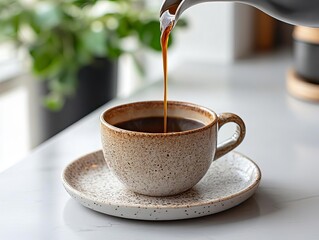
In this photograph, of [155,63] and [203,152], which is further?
[155,63]

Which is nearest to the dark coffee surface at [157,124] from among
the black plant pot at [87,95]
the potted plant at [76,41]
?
the potted plant at [76,41]

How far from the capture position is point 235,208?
0.76m

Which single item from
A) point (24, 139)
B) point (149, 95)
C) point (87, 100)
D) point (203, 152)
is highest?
point (203, 152)

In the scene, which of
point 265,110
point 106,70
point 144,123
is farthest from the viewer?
point 106,70

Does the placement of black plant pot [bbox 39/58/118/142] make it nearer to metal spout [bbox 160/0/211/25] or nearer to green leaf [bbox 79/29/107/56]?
green leaf [bbox 79/29/107/56]

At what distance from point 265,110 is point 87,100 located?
585 millimetres

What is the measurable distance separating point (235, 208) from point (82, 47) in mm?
801

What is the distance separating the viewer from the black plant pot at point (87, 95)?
162 cm

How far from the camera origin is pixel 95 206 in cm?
73

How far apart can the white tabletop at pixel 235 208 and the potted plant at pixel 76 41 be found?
21cm

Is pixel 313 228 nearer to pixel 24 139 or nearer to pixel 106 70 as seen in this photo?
pixel 106 70

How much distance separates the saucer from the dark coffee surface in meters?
0.06

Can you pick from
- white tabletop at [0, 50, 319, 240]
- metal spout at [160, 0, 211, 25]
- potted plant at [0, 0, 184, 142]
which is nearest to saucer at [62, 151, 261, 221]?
white tabletop at [0, 50, 319, 240]

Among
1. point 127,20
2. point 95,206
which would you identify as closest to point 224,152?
point 95,206
